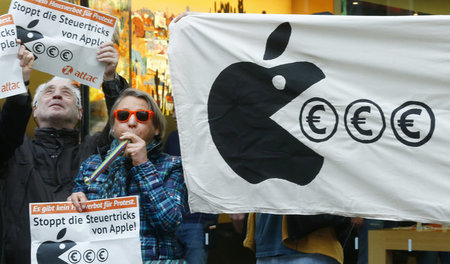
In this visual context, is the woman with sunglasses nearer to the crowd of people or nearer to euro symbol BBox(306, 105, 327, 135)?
the crowd of people

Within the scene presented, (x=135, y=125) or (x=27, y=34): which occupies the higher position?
(x=27, y=34)

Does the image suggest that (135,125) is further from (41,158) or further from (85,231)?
(41,158)

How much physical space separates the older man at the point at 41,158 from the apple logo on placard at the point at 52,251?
663 mm

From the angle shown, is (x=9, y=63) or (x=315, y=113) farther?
(x=9, y=63)

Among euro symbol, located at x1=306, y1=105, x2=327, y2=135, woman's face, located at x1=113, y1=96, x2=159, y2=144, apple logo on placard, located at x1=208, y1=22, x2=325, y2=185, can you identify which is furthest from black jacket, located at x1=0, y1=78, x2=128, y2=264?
euro symbol, located at x1=306, y1=105, x2=327, y2=135

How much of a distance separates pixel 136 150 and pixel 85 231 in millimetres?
459

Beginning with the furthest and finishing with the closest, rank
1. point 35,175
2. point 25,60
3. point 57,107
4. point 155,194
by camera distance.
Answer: point 57,107 < point 35,175 < point 25,60 < point 155,194

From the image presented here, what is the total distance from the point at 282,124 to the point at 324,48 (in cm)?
43

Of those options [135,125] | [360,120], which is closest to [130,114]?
[135,125]

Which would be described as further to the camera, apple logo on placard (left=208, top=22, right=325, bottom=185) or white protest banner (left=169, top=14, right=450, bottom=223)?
apple logo on placard (left=208, top=22, right=325, bottom=185)

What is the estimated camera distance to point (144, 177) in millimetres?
3406

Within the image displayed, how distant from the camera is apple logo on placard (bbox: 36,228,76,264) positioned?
3.43 metres

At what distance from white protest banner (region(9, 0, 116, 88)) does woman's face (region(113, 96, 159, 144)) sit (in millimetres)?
526

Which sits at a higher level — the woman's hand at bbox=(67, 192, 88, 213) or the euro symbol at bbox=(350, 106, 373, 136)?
the euro symbol at bbox=(350, 106, 373, 136)
